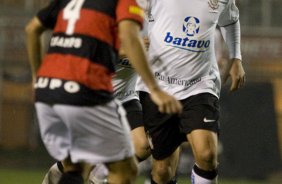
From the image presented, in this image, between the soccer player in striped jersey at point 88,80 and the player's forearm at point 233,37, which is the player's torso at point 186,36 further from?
the soccer player in striped jersey at point 88,80

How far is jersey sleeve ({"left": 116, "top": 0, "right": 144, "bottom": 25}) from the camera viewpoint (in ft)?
15.6

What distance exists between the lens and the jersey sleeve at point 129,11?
4746mm

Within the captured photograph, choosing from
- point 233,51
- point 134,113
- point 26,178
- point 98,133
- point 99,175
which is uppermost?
point 98,133

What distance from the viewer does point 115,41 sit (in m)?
4.95

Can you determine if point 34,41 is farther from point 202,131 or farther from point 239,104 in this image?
point 239,104

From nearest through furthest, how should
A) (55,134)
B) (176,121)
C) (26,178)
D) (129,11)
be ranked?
(129,11) < (55,134) < (176,121) < (26,178)

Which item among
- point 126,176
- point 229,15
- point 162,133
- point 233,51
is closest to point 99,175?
point 162,133

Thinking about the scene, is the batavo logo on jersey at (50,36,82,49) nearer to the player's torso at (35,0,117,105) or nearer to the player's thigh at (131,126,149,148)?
the player's torso at (35,0,117,105)

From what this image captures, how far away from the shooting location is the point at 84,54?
4.79 metres

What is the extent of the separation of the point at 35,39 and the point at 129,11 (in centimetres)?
72

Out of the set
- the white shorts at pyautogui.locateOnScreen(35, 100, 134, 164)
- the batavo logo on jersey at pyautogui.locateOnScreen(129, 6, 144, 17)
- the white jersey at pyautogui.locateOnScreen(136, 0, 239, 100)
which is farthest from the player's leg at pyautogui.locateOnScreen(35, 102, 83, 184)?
the white jersey at pyautogui.locateOnScreen(136, 0, 239, 100)

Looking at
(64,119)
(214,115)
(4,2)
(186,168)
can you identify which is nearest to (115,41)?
(64,119)

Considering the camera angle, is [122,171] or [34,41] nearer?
[122,171]

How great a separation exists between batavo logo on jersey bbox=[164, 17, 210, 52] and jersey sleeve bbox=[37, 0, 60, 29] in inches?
66.0
